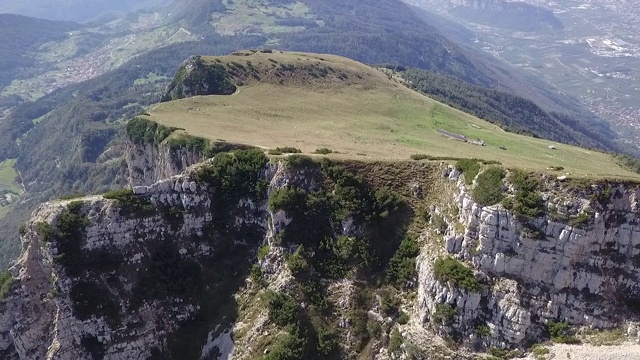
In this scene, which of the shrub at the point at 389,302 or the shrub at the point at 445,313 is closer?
the shrub at the point at 445,313

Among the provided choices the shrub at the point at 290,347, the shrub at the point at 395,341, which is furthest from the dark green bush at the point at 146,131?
the shrub at the point at 395,341

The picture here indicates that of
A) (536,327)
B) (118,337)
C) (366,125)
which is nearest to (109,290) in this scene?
(118,337)

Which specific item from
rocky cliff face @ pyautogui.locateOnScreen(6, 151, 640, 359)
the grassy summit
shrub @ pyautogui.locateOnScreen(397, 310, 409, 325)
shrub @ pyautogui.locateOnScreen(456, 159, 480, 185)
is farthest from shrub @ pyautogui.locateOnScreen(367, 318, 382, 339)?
the grassy summit

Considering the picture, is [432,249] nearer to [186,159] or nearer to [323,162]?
[323,162]

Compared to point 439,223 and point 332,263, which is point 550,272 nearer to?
point 439,223

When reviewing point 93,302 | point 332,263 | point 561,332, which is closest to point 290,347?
point 332,263

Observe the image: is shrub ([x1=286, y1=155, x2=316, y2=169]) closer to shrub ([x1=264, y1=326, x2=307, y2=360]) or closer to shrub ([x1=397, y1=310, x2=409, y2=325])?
shrub ([x1=264, y1=326, x2=307, y2=360])

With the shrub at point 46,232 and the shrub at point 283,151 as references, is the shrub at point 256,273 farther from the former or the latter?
the shrub at point 46,232
